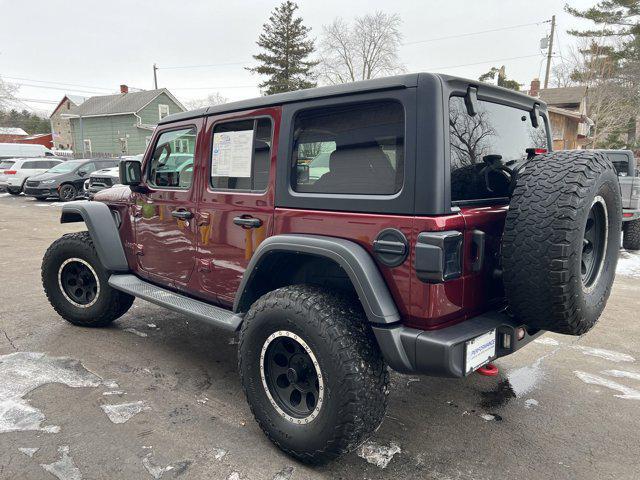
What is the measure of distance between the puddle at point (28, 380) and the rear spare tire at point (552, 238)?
2.76 meters

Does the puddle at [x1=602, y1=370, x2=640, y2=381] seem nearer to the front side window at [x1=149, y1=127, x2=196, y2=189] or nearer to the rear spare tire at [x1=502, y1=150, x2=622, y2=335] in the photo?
the rear spare tire at [x1=502, y1=150, x2=622, y2=335]

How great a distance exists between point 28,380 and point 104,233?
4.24 feet

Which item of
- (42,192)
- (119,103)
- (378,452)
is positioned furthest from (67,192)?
(119,103)

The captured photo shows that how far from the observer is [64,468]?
232 cm

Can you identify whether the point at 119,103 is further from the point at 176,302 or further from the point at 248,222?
the point at 248,222

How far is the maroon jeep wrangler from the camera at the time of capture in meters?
2.03

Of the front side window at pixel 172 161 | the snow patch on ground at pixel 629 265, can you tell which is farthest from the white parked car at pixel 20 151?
the snow patch on ground at pixel 629 265

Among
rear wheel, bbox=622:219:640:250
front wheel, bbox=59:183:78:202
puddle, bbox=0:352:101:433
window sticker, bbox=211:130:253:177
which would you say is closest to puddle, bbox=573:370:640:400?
window sticker, bbox=211:130:253:177

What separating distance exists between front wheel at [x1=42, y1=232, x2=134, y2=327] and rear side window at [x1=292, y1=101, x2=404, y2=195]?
247cm

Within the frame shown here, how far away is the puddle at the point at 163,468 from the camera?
2286 millimetres

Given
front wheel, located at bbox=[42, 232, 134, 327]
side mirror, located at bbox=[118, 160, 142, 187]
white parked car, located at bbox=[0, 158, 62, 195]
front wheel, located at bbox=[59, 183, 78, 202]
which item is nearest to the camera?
side mirror, located at bbox=[118, 160, 142, 187]

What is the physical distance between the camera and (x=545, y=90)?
31.9 metres

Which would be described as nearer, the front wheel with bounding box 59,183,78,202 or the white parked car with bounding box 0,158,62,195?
the front wheel with bounding box 59,183,78,202

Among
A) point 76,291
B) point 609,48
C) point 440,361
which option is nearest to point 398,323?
point 440,361
